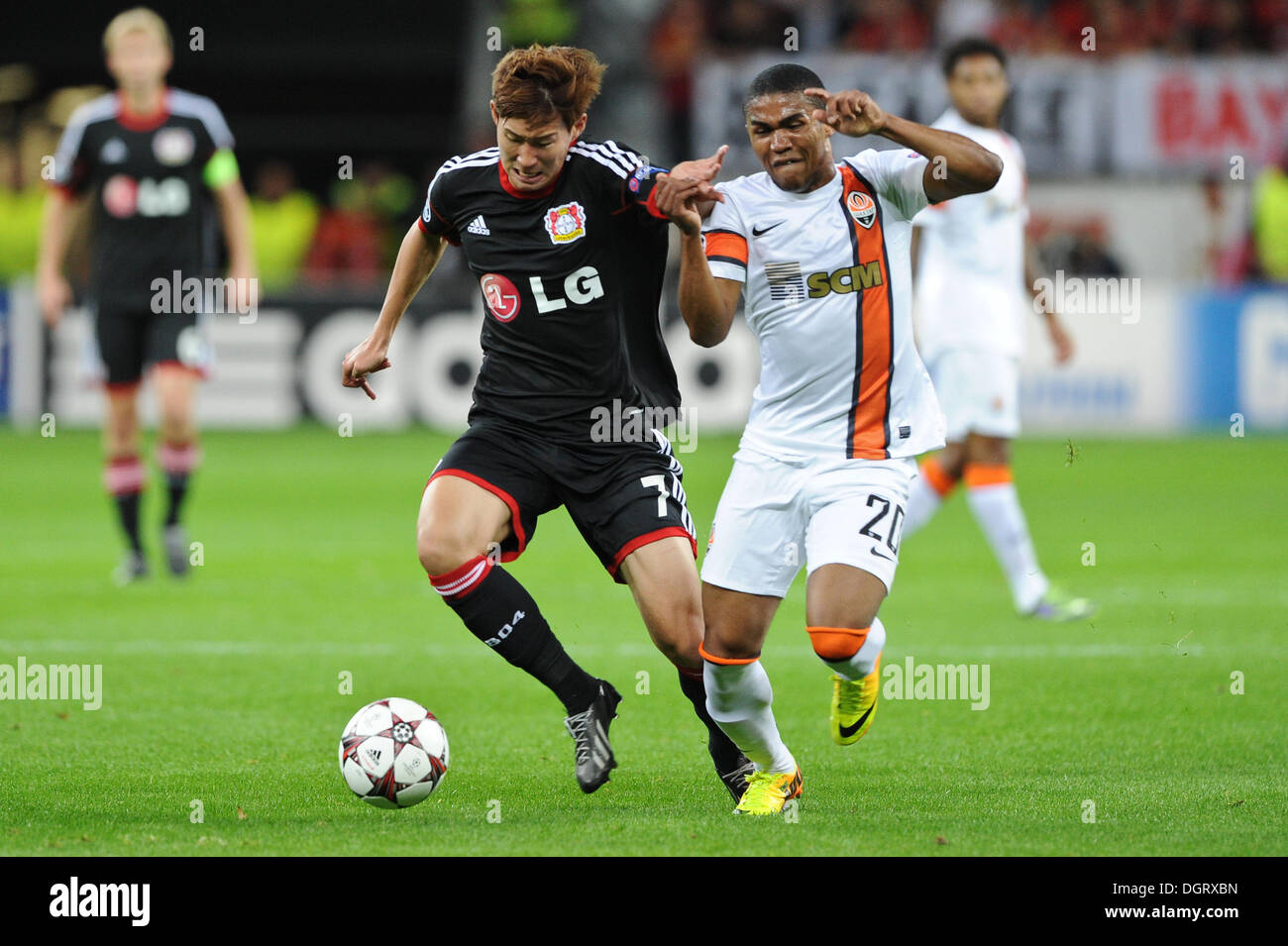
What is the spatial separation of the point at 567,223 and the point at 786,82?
76 cm

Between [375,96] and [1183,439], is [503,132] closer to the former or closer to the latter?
[1183,439]

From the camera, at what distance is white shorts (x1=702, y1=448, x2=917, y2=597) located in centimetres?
538

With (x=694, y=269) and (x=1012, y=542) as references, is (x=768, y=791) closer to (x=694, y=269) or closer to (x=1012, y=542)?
(x=694, y=269)

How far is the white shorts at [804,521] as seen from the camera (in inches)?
212

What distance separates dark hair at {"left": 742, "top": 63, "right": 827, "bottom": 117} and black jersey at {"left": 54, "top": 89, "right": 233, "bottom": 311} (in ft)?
18.4

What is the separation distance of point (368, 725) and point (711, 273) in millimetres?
1579

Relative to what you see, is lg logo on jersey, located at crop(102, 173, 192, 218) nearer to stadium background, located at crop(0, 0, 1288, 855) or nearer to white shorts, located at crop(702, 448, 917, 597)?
stadium background, located at crop(0, 0, 1288, 855)

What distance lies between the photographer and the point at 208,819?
5.00 meters

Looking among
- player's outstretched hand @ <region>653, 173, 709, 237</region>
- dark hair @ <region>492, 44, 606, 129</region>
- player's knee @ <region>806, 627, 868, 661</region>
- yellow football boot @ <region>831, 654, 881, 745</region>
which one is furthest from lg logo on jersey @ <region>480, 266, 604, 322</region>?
yellow football boot @ <region>831, 654, 881, 745</region>

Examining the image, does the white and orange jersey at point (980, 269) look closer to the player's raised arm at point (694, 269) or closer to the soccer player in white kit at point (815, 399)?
the soccer player in white kit at point (815, 399)

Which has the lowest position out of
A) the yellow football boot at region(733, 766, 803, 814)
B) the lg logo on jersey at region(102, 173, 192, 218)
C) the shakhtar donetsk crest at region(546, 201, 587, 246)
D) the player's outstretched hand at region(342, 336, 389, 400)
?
the yellow football boot at region(733, 766, 803, 814)

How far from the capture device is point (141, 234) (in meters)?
10.3

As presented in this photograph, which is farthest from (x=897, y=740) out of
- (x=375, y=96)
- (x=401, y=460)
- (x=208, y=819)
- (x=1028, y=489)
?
(x=375, y=96)

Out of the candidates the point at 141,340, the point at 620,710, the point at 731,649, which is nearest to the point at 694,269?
the point at 731,649
